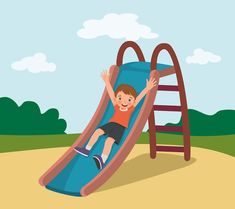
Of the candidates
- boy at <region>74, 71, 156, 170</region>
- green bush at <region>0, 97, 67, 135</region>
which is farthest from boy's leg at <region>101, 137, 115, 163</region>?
green bush at <region>0, 97, 67, 135</region>

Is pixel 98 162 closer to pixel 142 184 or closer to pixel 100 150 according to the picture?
pixel 100 150

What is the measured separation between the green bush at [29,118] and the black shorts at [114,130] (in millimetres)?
4573

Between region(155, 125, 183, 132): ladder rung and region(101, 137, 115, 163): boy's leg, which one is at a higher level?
region(155, 125, 183, 132): ladder rung

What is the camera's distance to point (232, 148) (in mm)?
12500

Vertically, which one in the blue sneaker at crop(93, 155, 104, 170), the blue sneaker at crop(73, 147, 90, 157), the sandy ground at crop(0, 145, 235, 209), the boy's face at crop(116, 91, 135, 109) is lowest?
the sandy ground at crop(0, 145, 235, 209)

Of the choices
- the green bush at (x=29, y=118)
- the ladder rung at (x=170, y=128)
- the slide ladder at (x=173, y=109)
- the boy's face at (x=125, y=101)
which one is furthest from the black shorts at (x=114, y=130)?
the green bush at (x=29, y=118)

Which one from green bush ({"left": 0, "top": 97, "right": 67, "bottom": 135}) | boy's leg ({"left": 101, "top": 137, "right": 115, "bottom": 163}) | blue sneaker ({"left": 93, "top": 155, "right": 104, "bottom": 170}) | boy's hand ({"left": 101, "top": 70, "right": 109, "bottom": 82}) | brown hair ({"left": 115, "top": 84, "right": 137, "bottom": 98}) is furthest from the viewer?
green bush ({"left": 0, "top": 97, "right": 67, "bottom": 135})

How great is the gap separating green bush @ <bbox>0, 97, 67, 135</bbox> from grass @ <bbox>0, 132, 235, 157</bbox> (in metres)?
0.46

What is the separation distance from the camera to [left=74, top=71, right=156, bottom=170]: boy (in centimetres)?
927

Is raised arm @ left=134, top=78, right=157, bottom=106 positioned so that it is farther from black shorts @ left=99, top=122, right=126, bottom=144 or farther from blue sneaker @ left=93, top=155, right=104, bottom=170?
blue sneaker @ left=93, top=155, right=104, bottom=170

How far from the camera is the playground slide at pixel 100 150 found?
28.7 ft

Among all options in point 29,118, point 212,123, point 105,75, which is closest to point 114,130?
point 105,75

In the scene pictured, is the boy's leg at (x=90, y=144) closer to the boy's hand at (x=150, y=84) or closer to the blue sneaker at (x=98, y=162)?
the blue sneaker at (x=98, y=162)

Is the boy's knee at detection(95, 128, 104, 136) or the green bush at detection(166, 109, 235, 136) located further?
the green bush at detection(166, 109, 235, 136)
